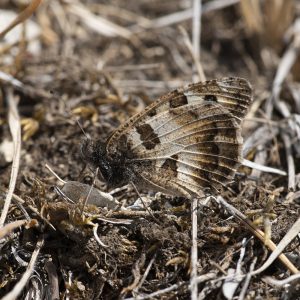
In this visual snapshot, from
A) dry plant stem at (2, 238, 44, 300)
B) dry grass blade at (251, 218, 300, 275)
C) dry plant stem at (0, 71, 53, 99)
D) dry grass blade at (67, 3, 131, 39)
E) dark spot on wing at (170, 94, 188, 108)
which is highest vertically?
dry grass blade at (67, 3, 131, 39)

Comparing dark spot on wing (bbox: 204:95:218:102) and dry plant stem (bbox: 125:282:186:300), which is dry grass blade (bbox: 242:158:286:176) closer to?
dark spot on wing (bbox: 204:95:218:102)

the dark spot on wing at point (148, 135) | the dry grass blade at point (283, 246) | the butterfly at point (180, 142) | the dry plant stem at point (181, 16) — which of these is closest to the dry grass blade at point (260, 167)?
the butterfly at point (180, 142)

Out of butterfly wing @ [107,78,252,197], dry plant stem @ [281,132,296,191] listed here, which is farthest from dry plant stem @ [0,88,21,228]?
dry plant stem @ [281,132,296,191]

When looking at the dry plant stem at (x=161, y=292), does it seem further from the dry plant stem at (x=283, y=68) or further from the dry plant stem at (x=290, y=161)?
the dry plant stem at (x=283, y=68)

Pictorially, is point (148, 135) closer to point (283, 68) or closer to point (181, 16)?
point (283, 68)

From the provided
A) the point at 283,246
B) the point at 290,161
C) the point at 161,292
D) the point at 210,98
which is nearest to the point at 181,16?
the point at 210,98

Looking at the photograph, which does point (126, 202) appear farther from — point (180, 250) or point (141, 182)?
point (180, 250)

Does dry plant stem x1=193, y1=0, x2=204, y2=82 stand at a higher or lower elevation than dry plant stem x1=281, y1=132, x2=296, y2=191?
higher
